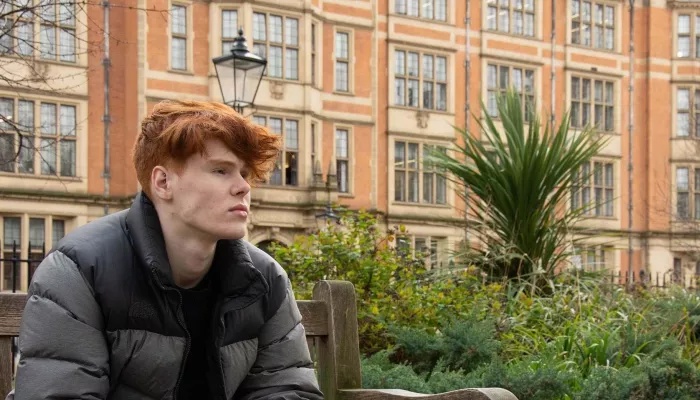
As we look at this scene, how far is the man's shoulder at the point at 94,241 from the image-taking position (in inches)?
76.2

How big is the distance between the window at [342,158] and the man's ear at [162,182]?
19.7 meters

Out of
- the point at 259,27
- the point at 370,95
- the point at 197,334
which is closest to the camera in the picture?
the point at 197,334

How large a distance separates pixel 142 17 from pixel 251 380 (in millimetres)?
17590

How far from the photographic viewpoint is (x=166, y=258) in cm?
201

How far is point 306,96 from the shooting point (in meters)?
20.5

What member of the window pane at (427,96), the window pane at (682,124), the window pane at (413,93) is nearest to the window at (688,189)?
the window pane at (682,124)

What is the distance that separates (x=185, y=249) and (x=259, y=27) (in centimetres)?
1844

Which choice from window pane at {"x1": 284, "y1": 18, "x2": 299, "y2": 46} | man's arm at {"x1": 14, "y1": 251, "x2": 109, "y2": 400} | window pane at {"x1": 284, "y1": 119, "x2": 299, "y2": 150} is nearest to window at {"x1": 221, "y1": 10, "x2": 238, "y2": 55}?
window pane at {"x1": 284, "y1": 18, "x2": 299, "y2": 46}

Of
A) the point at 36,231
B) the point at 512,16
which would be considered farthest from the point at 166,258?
the point at 512,16

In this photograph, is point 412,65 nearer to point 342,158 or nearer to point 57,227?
point 342,158

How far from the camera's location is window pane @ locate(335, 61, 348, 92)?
21.9 meters

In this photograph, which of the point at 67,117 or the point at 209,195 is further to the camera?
the point at 67,117

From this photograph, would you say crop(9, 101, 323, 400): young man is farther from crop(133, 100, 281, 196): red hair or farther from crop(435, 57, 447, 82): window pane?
crop(435, 57, 447, 82): window pane

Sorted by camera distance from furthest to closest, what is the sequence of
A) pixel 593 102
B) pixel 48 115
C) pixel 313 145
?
pixel 593 102 → pixel 313 145 → pixel 48 115
